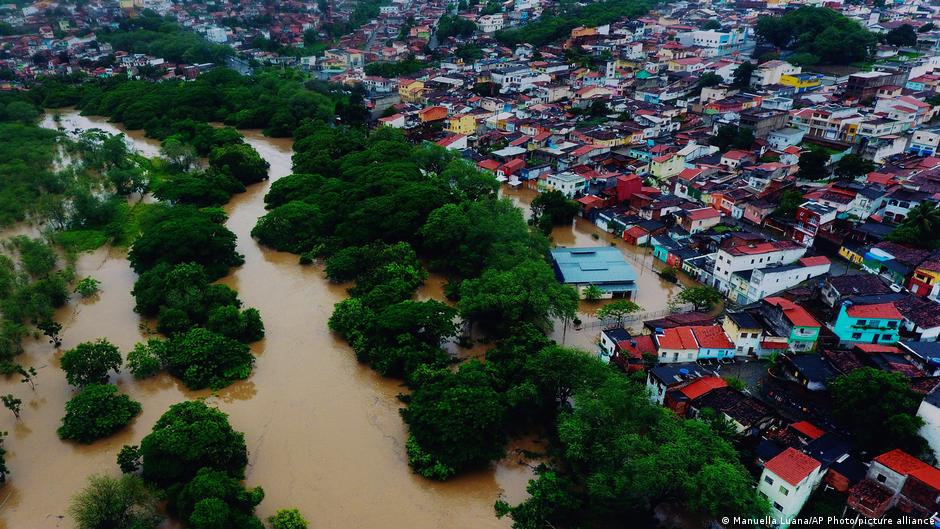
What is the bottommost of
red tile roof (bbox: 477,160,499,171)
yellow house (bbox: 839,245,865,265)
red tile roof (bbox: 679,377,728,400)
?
red tile roof (bbox: 477,160,499,171)

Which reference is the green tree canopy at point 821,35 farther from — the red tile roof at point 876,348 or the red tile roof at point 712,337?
the red tile roof at point 712,337

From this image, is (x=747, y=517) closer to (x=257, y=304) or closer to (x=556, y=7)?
(x=257, y=304)

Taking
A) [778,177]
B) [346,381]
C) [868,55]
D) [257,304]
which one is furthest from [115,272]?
[868,55]

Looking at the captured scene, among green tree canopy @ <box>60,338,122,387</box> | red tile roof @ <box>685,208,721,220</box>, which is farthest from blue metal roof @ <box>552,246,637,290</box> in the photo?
green tree canopy @ <box>60,338,122,387</box>

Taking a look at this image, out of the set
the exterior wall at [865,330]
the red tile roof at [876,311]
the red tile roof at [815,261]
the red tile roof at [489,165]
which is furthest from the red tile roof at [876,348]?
the red tile roof at [489,165]

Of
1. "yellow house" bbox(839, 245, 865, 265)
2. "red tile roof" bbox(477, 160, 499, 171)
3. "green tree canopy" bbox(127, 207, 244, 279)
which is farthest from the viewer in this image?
"red tile roof" bbox(477, 160, 499, 171)

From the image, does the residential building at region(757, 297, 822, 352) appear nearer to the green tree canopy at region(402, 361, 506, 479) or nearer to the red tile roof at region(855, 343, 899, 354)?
the red tile roof at region(855, 343, 899, 354)
